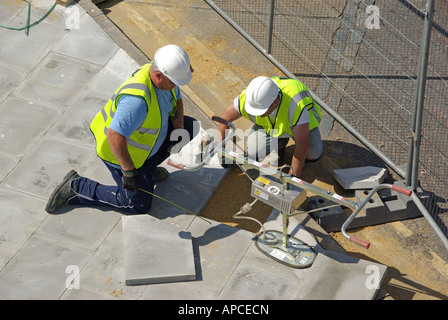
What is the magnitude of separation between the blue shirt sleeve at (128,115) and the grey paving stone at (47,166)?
4.23ft

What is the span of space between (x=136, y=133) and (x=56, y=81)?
2.18 metres

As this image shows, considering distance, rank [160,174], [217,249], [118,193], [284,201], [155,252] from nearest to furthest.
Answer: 1. [284,201]
2. [155,252]
3. [217,249]
4. [118,193]
5. [160,174]

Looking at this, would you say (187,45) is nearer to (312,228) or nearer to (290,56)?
(290,56)

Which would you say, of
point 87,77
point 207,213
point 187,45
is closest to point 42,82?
point 87,77

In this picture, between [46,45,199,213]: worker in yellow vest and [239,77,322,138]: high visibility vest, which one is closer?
[46,45,199,213]: worker in yellow vest

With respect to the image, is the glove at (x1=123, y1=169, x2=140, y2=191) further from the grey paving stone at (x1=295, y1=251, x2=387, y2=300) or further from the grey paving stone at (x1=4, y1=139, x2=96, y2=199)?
the grey paving stone at (x1=295, y1=251, x2=387, y2=300)

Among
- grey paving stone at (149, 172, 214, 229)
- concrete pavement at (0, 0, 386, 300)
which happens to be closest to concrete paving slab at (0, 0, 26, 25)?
concrete pavement at (0, 0, 386, 300)

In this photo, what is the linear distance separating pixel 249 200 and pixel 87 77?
2532 millimetres

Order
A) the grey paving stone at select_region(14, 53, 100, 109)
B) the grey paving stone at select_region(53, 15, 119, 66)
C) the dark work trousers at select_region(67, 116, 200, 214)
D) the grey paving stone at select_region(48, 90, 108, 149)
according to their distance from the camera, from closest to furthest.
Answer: the dark work trousers at select_region(67, 116, 200, 214)
the grey paving stone at select_region(48, 90, 108, 149)
the grey paving stone at select_region(14, 53, 100, 109)
the grey paving stone at select_region(53, 15, 119, 66)

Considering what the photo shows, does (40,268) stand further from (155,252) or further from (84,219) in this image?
(155,252)

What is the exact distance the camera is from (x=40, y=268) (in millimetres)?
6047

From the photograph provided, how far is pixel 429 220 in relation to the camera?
682cm

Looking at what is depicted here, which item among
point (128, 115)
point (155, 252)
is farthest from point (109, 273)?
point (128, 115)

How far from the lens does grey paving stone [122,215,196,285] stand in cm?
593
